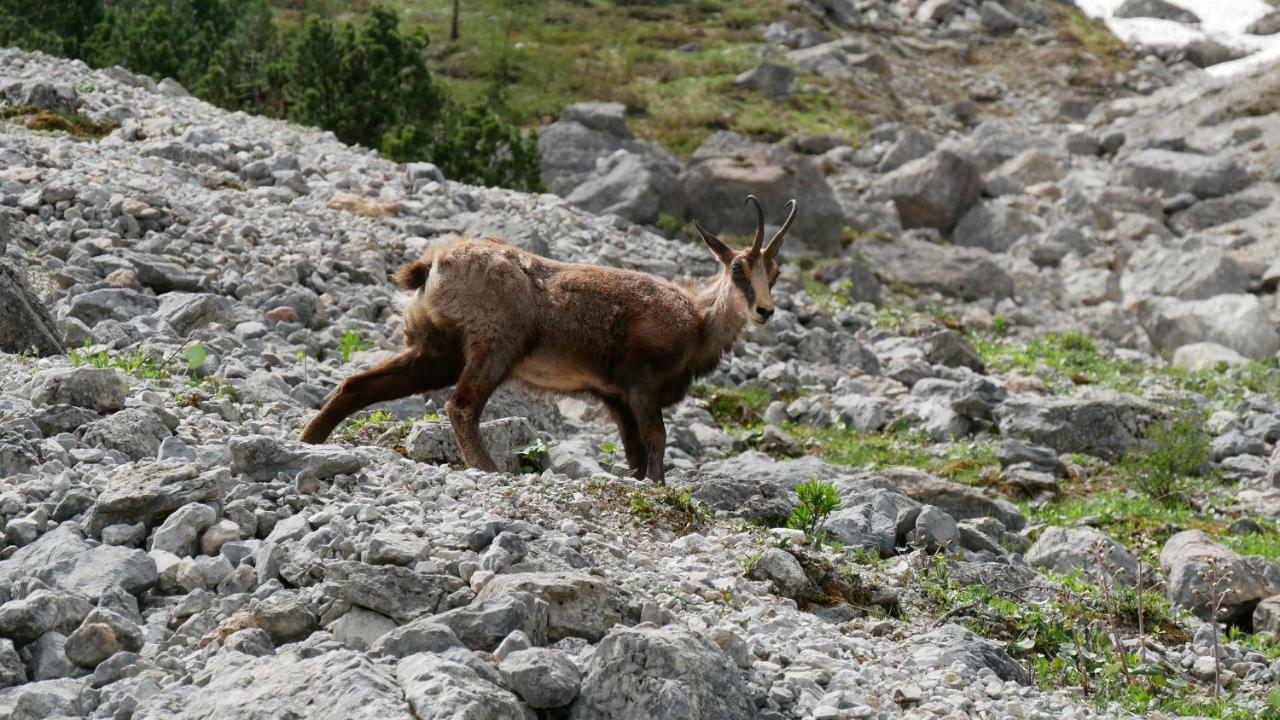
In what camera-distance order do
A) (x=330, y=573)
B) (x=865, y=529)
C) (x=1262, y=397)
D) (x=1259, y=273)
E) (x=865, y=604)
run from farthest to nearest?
1. (x=1259, y=273)
2. (x=1262, y=397)
3. (x=865, y=529)
4. (x=865, y=604)
5. (x=330, y=573)

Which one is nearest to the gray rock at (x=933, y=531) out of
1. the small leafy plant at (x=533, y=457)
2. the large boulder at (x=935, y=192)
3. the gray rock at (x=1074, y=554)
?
the gray rock at (x=1074, y=554)

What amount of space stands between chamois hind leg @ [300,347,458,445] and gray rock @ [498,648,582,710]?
408 cm

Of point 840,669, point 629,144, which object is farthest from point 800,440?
point 629,144

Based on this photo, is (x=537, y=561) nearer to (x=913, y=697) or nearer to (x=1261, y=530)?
(x=913, y=697)

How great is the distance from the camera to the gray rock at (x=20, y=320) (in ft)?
30.9

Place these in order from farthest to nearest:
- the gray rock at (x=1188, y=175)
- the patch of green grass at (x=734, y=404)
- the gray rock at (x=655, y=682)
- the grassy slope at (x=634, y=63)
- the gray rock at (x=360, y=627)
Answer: the grassy slope at (x=634, y=63), the gray rock at (x=1188, y=175), the patch of green grass at (x=734, y=404), the gray rock at (x=360, y=627), the gray rock at (x=655, y=682)

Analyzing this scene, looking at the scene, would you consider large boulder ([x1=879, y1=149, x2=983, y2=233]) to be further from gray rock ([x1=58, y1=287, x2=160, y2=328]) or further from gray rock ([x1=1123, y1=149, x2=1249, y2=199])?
gray rock ([x1=58, y1=287, x2=160, y2=328])

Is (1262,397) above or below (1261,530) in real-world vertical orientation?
below

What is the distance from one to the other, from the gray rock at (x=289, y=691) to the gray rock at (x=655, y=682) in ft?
2.37

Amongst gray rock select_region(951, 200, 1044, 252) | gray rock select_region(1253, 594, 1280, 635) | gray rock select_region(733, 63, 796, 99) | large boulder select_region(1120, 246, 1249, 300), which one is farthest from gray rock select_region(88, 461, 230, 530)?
gray rock select_region(733, 63, 796, 99)

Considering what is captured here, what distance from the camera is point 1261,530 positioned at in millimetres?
12414

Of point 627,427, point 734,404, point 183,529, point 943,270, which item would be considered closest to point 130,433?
point 183,529

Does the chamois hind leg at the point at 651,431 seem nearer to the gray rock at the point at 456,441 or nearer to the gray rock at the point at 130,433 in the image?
the gray rock at the point at 456,441

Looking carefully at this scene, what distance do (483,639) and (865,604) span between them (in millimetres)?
2646
